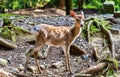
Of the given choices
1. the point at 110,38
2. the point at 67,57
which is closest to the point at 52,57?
the point at 67,57

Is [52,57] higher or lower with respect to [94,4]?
higher

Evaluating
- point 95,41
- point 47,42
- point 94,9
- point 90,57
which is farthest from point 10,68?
point 94,9

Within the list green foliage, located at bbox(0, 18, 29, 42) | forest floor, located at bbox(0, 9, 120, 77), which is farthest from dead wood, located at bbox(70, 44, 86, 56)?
green foliage, located at bbox(0, 18, 29, 42)

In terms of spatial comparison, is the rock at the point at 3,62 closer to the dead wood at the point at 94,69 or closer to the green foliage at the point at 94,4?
the dead wood at the point at 94,69

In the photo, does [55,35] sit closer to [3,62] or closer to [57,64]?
[57,64]

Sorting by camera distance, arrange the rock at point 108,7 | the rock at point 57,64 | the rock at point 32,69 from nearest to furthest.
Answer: the rock at point 32,69
the rock at point 57,64
the rock at point 108,7

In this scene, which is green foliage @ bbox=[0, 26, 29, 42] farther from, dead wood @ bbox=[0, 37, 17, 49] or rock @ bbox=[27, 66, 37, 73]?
rock @ bbox=[27, 66, 37, 73]

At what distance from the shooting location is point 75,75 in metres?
6.97

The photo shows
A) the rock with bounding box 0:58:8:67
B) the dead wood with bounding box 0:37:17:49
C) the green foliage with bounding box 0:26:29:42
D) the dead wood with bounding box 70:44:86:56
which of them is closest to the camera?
the rock with bounding box 0:58:8:67

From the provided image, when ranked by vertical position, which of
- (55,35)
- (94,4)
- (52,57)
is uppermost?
(55,35)

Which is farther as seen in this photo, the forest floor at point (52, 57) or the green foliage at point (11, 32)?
the green foliage at point (11, 32)

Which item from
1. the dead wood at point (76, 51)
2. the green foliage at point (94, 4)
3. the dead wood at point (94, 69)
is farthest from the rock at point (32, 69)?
the green foliage at point (94, 4)

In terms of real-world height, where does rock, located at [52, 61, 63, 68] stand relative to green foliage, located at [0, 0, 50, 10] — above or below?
above

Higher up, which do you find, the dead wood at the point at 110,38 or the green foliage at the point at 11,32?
the green foliage at the point at 11,32
